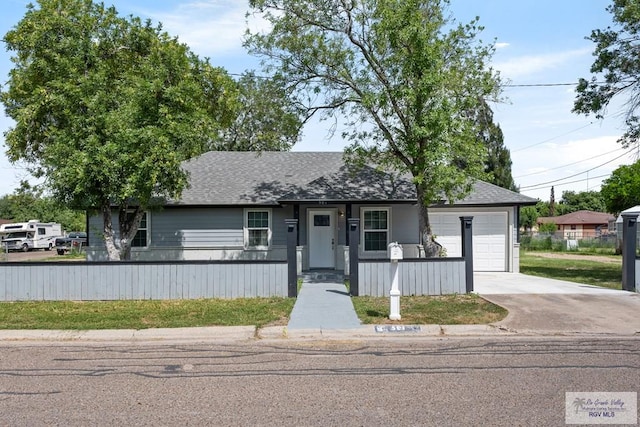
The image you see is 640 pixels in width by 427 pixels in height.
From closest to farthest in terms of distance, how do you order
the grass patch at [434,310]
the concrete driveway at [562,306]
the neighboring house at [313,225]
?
the concrete driveway at [562,306]
the grass patch at [434,310]
the neighboring house at [313,225]

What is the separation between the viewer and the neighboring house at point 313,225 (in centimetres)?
1816

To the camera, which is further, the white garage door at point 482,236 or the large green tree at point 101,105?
the white garage door at point 482,236

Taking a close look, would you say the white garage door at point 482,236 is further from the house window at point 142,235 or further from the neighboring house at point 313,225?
the house window at point 142,235

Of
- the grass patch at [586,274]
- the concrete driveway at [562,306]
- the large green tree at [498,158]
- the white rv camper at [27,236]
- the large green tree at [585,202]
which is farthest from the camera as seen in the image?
the large green tree at [585,202]

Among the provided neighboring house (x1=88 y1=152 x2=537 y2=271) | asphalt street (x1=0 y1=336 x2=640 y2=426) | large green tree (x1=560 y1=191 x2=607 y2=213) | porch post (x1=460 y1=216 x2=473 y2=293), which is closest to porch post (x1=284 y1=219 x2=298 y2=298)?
asphalt street (x1=0 y1=336 x2=640 y2=426)

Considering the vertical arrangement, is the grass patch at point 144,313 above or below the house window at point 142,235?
below

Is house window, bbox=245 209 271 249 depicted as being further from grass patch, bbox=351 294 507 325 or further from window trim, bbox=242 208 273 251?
Result: grass patch, bbox=351 294 507 325

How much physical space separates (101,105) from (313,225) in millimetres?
7909

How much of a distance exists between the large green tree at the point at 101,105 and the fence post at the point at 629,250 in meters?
11.4

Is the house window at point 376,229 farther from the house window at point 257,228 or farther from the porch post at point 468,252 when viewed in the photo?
Result: the porch post at point 468,252

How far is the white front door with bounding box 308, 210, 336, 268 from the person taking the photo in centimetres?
1836

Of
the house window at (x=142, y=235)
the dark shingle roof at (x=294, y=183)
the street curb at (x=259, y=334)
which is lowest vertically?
the street curb at (x=259, y=334)

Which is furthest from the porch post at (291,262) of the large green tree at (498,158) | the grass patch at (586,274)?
the large green tree at (498,158)

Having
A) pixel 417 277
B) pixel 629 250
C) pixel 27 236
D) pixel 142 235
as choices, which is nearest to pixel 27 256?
pixel 27 236
